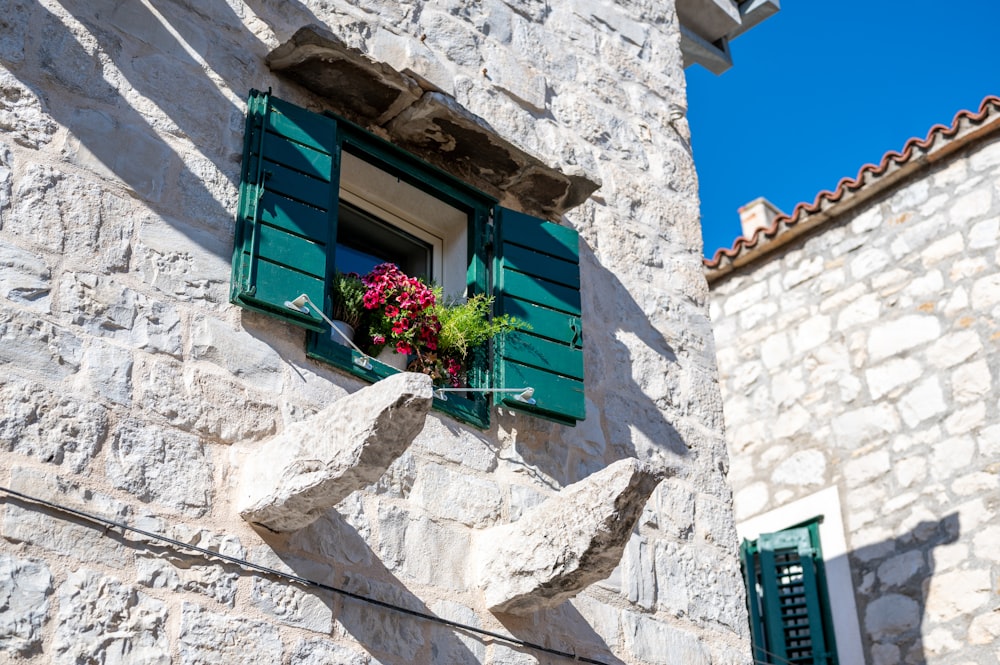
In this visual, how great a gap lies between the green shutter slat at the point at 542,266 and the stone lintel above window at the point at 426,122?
0.26 metres

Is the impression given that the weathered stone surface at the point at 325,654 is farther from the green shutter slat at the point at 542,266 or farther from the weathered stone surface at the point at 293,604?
the green shutter slat at the point at 542,266

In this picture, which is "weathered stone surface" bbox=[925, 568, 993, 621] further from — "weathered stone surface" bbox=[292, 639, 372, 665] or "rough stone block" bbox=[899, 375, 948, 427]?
"weathered stone surface" bbox=[292, 639, 372, 665]

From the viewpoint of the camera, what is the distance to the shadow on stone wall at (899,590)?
281 inches

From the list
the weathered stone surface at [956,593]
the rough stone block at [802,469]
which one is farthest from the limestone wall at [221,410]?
the rough stone block at [802,469]

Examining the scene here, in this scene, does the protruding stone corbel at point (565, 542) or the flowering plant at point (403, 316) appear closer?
the protruding stone corbel at point (565, 542)

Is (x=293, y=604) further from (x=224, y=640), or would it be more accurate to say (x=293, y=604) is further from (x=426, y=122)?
(x=426, y=122)

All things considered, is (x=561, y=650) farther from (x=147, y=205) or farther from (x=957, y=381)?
(x=957, y=381)

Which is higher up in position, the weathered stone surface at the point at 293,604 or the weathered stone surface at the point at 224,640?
the weathered stone surface at the point at 293,604

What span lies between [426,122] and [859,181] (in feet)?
14.0

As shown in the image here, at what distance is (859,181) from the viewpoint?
26.8 feet

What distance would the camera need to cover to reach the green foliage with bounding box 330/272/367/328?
4.32 meters

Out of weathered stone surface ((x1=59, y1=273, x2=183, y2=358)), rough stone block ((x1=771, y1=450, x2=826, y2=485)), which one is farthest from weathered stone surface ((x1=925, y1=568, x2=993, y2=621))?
weathered stone surface ((x1=59, y1=273, x2=183, y2=358))

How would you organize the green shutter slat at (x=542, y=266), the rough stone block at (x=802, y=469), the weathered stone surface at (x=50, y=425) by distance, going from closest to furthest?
the weathered stone surface at (x=50, y=425)
the green shutter slat at (x=542, y=266)
the rough stone block at (x=802, y=469)

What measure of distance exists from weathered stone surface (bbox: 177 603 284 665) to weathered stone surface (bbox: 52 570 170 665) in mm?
60
